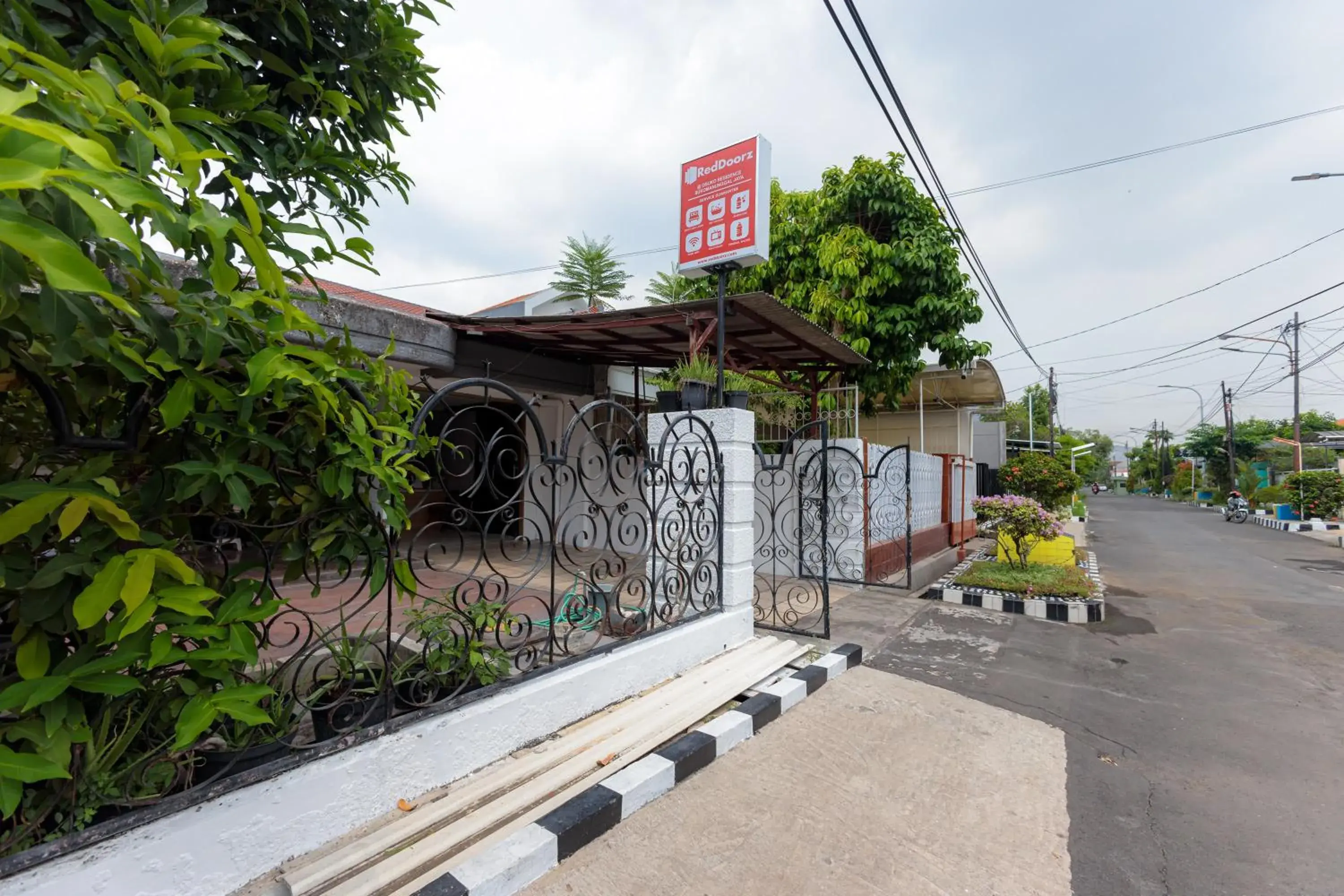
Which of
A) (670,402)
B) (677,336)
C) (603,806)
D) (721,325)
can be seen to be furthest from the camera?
(677,336)

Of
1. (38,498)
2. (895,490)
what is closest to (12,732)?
(38,498)

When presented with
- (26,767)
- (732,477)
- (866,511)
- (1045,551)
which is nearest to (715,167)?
(732,477)

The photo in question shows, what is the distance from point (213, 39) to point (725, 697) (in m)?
3.05

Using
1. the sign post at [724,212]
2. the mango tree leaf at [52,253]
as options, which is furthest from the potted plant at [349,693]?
the sign post at [724,212]

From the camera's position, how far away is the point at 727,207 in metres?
4.49

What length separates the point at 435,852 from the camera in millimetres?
1771

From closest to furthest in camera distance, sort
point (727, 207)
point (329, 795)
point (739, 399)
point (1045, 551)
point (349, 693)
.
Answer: point (329, 795), point (349, 693), point (739, 399), point (727, 207), point (1045, 551)

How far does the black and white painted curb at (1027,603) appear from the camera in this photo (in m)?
5.42

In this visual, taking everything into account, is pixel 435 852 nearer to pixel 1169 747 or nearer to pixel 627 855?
pixel 627 855

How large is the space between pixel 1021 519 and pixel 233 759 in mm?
7023

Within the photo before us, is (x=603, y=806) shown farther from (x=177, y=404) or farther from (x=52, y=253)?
(x=52, y=253)

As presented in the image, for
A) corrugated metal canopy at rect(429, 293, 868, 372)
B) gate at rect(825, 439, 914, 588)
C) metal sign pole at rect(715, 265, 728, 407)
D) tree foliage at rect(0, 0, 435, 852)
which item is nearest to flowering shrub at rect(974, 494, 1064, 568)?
gate at rect(825, 439, 914, 588)

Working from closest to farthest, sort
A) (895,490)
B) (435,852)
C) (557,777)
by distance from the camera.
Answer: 1. (435,852)
2. (557,777)
3. (895,490)

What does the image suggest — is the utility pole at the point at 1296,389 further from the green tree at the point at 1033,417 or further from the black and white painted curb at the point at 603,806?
the black and white painted curb at the point at 603,806
